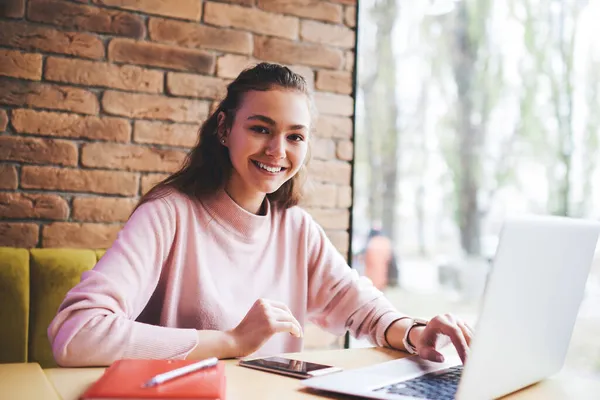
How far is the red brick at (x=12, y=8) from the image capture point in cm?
190

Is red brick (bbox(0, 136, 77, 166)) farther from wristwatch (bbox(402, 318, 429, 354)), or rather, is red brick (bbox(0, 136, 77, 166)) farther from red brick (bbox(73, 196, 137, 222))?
wristwatch (bbox(402, 318, 429, 354))

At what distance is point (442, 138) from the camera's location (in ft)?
9.51

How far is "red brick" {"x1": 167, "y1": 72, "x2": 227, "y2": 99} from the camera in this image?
2.12 meters

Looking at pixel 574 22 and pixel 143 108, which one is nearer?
pixel 143 108

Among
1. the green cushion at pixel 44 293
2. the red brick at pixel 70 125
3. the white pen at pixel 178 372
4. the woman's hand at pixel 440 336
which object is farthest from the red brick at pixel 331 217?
the white pen at pixel 178 372

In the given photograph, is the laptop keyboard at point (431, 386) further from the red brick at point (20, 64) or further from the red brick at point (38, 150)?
the red brick at point (20, 64)

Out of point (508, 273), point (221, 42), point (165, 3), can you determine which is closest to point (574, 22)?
point (221, 42)

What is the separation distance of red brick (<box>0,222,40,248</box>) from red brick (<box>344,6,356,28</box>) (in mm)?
1368

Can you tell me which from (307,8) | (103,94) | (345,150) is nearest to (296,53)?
(307,8)

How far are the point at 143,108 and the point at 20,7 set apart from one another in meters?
0.47

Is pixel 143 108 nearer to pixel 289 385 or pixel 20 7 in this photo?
pixel 20 7

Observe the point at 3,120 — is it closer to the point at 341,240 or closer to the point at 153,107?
the point at 153,107

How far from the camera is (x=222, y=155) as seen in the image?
5.57 feet

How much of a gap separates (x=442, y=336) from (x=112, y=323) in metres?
0.63
